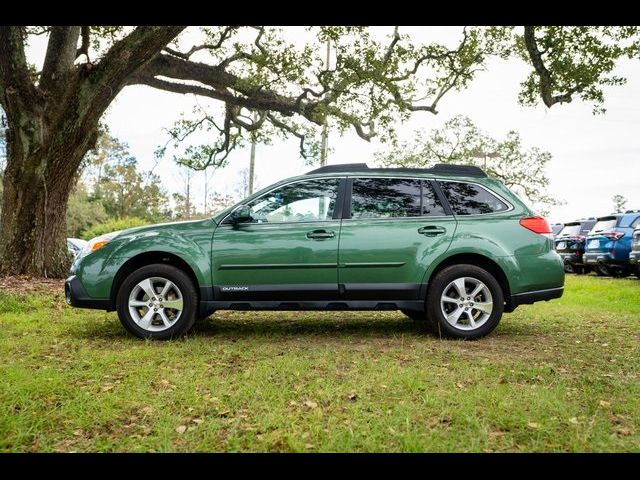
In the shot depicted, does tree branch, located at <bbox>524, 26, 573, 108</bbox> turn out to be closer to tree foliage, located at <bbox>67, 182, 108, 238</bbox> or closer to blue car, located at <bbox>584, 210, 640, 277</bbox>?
blue car, located at <bbox>584, 210, 640, 277</bbox>

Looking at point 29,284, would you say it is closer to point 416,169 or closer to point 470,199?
point 416,169

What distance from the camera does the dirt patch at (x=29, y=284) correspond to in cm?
973

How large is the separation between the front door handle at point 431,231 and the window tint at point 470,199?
0.30 m

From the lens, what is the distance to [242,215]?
20.3ft

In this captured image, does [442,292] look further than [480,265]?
No

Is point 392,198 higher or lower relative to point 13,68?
lower

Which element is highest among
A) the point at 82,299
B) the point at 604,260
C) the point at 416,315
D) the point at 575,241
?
the point at 575,241

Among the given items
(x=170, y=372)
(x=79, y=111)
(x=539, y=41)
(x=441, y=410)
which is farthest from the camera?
(x=539, y=41)

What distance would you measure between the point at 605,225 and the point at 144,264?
47.3ft

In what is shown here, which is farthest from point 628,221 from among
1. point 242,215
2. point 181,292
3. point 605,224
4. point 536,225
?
point 181,292
